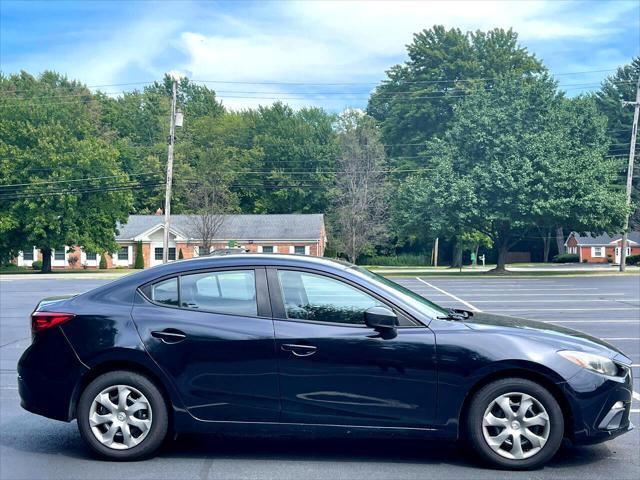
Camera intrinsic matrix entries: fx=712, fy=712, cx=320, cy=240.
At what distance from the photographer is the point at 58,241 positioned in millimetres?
53500

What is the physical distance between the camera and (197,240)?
204 ft

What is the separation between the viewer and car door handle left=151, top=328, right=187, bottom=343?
550 centimetres

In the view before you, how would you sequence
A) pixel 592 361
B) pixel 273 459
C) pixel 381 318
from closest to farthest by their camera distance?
pixel 381 318, pixel 592 361, pixel 273 459

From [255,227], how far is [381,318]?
60.8 m

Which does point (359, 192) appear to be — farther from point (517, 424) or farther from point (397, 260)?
point (517, 424)

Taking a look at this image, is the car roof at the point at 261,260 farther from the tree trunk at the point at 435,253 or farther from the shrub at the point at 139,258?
the tree trunk at the point at 435,253

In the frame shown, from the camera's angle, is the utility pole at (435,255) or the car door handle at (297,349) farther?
the utility pole at (435,255)

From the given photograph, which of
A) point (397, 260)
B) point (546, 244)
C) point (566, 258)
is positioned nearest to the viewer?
point (397, 260)

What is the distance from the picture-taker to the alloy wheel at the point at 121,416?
216 inches

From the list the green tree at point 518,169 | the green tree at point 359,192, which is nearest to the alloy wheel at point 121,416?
the green tree at point 518,169

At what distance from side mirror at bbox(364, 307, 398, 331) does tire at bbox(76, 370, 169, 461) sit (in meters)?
1.72

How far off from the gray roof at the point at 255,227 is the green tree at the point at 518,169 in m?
20.9

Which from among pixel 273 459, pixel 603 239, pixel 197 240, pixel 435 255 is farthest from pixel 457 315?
pixel 603 239

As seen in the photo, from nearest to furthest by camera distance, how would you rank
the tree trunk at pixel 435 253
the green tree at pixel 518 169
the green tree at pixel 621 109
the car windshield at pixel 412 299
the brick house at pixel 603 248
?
the car windshield at pixel 412 299 → the green tree at pixel 518 169 → the tree trunk at pixel 435 253 → the green tree at pixel 621 109 → the brick house at pixel 603 248
